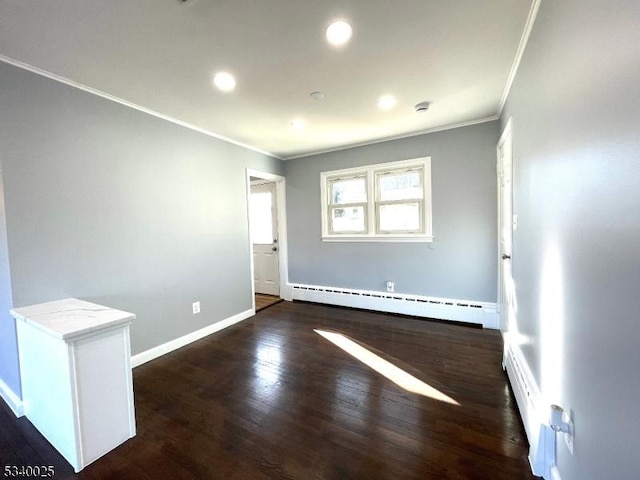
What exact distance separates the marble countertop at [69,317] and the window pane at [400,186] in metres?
3.38

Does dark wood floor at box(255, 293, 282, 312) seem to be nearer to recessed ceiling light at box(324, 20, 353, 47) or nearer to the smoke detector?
the smoke detector

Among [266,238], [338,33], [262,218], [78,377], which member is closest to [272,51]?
[338,33]

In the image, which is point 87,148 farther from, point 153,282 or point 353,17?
point 353,17

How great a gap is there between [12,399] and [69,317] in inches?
40.5

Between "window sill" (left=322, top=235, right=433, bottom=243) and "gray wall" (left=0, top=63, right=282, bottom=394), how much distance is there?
1579 mm

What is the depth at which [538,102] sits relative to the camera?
152cm

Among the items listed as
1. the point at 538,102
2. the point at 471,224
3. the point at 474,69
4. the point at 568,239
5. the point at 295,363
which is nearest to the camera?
the point at 568,239

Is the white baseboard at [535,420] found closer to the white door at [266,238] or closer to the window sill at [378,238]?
the window sill at [378,238]

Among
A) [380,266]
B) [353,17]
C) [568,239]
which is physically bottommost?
[380,266]

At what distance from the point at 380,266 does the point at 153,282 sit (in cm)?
294

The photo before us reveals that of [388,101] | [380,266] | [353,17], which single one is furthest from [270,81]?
[380,266]

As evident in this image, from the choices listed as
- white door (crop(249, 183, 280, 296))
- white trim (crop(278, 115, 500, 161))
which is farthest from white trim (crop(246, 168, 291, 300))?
white trim (crop(278, 115, 500, 161))

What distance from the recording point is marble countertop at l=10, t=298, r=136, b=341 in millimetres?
1479

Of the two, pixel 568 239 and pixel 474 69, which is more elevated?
pixel 474 69
